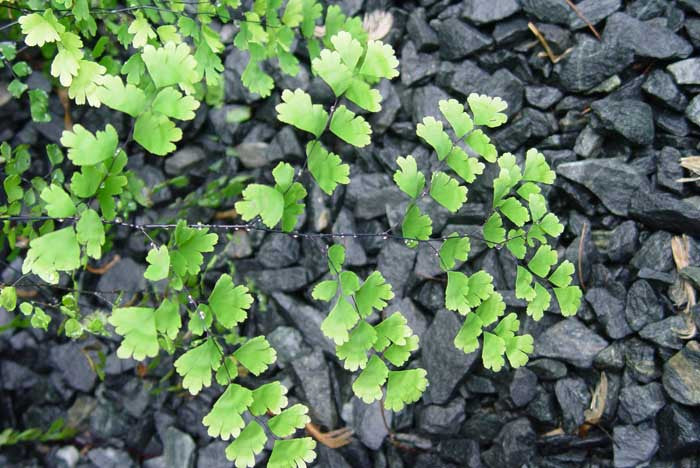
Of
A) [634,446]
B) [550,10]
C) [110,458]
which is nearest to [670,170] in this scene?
[550,10]

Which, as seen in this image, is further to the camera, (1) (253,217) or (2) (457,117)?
(2) (457,117)

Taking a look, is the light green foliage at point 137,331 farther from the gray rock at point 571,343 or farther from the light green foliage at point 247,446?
the gray rock at point 571,343

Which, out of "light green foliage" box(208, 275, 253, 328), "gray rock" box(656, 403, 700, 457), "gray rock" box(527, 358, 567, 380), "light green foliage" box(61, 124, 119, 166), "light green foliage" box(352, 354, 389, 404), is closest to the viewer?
"light green foliage" box(61, 124, 119, 166)

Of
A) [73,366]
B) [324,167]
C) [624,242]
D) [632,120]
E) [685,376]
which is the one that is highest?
[324,167]

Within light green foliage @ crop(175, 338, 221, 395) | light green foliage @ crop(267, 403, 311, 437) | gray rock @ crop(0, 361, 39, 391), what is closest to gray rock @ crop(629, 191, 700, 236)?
light green foliage @ crop(267, 403, 311, 437)

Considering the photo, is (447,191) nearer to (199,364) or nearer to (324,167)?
(324,167)

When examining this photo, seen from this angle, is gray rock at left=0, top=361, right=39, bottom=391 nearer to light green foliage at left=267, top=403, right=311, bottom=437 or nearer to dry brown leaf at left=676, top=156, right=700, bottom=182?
light green foliage at left=267, top=403, right=311, bottom=437

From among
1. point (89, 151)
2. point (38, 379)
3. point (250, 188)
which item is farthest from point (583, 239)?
point (38, 379)
